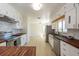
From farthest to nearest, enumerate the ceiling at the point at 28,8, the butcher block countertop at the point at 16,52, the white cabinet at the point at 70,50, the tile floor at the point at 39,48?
the tile floor at the point at 39,48
the ceiling at the point at 28,8
the white cabinet at the point at 70,50
the butcher block countertop at the point at 16,52

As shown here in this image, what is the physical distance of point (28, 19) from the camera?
304 centimetres

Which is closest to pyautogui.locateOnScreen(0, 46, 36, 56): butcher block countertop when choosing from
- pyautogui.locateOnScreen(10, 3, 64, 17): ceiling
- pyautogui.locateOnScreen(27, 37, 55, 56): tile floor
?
pyautogui.locateOnScreen(10, 3, 64, 17): ceiling

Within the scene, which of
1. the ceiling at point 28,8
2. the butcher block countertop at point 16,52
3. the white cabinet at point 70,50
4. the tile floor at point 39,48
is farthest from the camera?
the tile floor at point 39,48

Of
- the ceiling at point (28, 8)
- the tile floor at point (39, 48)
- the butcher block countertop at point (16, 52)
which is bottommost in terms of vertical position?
the tile floor at point (39, 48)

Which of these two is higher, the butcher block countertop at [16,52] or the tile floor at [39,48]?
the butcher block countertop at [16,52]

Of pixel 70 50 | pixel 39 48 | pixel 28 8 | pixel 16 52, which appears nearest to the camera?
pixel 16 52

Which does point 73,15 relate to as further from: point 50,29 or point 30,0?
point 50,29

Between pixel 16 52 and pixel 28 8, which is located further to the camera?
pixel 28 8

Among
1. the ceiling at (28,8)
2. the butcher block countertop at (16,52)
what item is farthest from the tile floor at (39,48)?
the butcher block countertop at (16,52)

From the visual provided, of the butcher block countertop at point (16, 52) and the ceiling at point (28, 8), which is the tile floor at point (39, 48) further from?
the butcher block countertop at point (16, 52)

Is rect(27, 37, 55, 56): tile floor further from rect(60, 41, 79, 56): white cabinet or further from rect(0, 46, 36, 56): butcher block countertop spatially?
rect(0, 46, 36, 56): butcher block countertop

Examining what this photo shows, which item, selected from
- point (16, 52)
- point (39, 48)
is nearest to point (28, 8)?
point (39, 48)

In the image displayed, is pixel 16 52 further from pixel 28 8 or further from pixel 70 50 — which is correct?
pixel 28 8

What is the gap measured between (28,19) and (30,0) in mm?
2284
